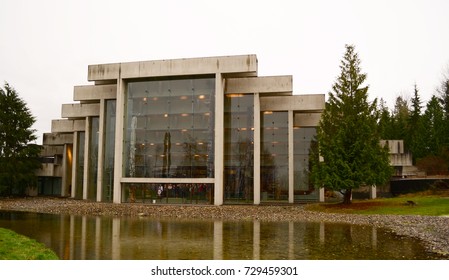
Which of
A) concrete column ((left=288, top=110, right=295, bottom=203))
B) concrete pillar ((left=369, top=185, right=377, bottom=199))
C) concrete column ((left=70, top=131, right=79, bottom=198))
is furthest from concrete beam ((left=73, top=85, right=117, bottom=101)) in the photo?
concrete pillar ((left=369, top=185, right=377, bottom=199))

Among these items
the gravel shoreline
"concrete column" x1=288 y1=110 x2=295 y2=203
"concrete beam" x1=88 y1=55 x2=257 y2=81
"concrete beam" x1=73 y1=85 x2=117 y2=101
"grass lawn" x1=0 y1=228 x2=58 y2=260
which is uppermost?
"concrete beam" x1=88 y1=55 x2=257 y2=81

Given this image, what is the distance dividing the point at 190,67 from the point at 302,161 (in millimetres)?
16213

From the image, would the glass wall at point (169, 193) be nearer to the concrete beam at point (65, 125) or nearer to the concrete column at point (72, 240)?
the concrete beam at point (65, 125)

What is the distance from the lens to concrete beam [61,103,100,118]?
164ft

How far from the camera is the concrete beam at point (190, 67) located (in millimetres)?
40219

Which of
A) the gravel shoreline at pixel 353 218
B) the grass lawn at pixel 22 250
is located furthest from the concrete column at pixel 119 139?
the grass lawn at pixel 22 250

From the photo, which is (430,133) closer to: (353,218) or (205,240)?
(353,218)

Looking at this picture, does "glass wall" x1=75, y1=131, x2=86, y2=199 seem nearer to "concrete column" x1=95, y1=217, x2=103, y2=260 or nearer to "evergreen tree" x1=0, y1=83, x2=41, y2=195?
"evergreen tree" x1=0, y1=83, x2=41, y2=195

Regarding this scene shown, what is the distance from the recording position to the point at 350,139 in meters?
35.7

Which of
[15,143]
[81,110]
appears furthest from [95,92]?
[15,143]

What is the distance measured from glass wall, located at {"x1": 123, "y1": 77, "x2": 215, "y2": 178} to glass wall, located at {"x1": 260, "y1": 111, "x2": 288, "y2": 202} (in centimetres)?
705

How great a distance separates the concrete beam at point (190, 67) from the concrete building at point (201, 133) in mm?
103
